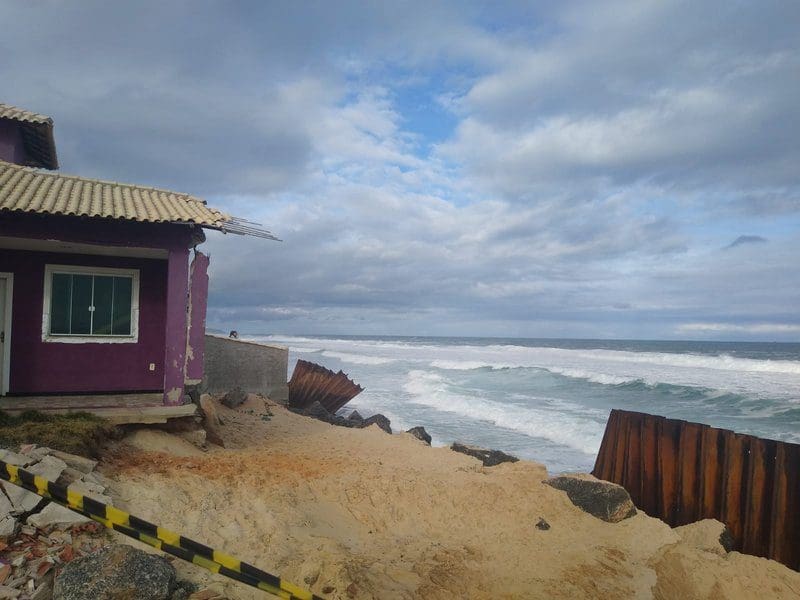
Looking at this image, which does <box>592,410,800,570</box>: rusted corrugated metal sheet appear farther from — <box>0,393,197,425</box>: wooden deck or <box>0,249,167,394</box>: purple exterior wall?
<box>0,249,167,394</box>: purple exterior wall

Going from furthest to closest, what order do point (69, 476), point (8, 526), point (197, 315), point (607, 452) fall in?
point (197, 315), point (607, 452), point (69, 476), point (8, 526)

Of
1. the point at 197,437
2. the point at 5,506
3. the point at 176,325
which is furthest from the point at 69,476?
the point at 176,325

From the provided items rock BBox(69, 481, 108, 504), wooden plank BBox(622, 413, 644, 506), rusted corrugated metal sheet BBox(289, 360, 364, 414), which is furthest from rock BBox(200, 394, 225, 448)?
rusted corrugated metal sheet BBox(289, 360, 364, 414)

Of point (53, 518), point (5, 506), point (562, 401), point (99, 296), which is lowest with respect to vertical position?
point (562, 401)

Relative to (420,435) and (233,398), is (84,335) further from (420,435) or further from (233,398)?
(420,435)

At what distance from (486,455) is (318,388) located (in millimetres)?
9792

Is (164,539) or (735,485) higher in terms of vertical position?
(164,539)

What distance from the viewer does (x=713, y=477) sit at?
7.06 m

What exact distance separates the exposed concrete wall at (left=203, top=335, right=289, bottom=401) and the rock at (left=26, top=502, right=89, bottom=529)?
35.6 feet

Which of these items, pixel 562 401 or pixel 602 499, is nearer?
pixel 602 499

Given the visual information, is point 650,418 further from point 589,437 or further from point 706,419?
point 706,419

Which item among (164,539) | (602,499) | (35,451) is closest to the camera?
(164,539)

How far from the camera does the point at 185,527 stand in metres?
5.84

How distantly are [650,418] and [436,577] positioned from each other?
169 inches
